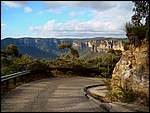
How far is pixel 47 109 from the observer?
1009cm

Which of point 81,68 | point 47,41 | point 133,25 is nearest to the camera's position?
point 133,25

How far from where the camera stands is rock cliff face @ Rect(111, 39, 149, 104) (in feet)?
36.7

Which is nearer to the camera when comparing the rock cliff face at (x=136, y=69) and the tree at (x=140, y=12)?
the rock cliff face at (x=136, y=69)

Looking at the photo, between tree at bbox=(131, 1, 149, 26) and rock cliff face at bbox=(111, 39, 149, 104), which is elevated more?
tree at bbox=(131, 1, 149, 26)

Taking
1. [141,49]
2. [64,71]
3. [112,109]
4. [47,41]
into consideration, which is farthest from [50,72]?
[47,41]

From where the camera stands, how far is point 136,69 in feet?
39.4

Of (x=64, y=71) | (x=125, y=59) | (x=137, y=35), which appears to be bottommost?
(x=64, y=71)

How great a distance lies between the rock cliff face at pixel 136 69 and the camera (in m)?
11.2

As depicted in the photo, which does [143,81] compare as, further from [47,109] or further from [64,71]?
[64,71]

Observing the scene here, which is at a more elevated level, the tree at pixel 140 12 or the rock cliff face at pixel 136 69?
the tree at pixel 140 12

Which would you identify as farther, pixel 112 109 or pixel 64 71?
pixel 64 71

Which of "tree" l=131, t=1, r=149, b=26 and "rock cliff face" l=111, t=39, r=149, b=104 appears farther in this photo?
"tree" l=131, t=1, r=149, b=26

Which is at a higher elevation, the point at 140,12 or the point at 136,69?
the point at 140,12

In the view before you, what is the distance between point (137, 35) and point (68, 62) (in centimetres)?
2021
